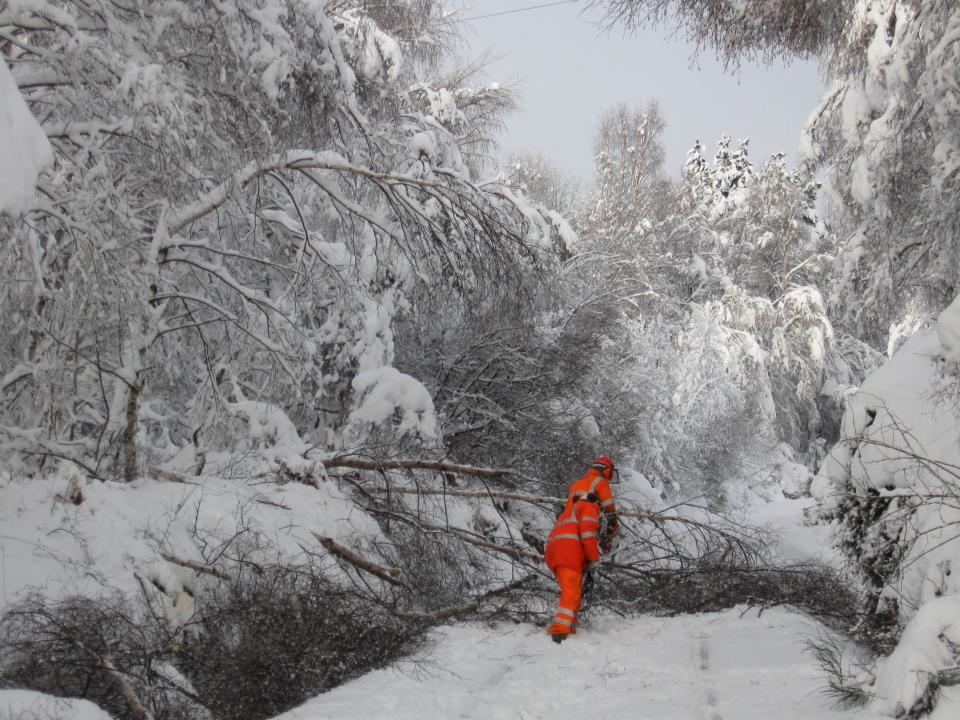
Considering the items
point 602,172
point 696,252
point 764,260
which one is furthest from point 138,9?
point 764,260

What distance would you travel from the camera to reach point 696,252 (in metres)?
35.1

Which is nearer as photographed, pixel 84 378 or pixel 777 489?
pixel 84 378

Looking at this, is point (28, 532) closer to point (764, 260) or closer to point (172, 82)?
point (172, 82)

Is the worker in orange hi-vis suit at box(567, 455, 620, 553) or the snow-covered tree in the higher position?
the snow-covered tree

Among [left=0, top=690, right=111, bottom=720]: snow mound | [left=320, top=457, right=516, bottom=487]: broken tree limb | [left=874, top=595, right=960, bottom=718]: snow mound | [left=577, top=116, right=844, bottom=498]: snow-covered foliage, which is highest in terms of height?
[left=874, top=595, right=960, bottom=718]: snow mound

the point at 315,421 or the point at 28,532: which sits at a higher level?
the point at 28,532

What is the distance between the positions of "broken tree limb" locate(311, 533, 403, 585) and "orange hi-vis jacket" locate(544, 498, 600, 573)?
146 centimetres

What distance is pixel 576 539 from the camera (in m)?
8.05

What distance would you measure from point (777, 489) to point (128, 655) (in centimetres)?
3206

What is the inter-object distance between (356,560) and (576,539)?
197 centimetres

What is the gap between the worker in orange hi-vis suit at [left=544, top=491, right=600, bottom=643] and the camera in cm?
766

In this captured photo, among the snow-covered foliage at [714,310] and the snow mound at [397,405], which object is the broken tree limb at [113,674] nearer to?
the snow mound at [397,405]

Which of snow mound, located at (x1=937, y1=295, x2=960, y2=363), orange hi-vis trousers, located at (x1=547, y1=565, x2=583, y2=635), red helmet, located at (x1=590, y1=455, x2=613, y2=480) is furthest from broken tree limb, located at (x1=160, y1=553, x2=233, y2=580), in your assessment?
snow mound, located at (x1=937, y1=295, x2=960, y2=363)

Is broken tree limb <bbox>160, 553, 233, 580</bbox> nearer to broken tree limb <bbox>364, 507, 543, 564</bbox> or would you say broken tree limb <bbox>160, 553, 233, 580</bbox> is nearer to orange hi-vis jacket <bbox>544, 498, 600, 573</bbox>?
broken tree limb <bbox>364, 507, 543, 564</bbox>
